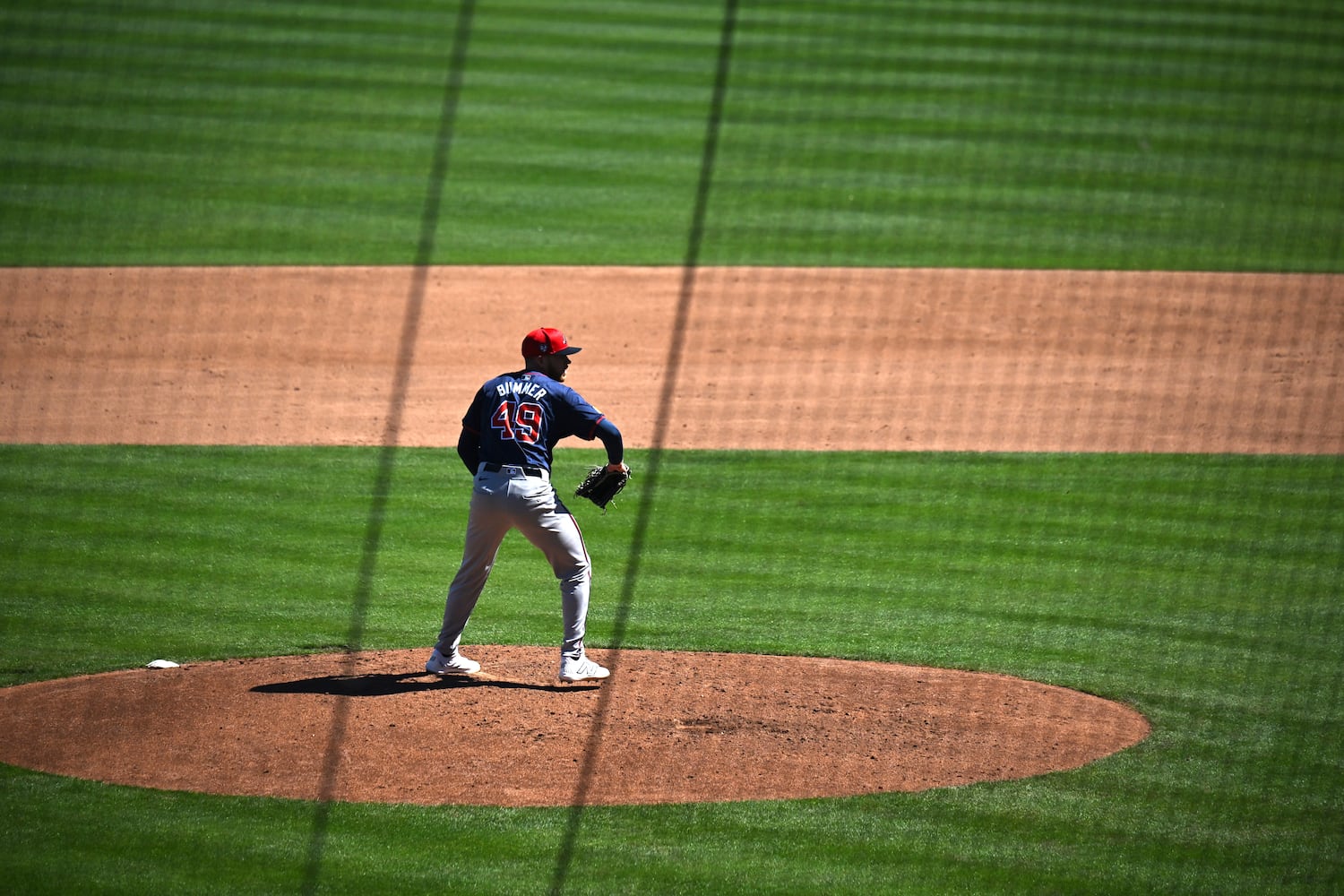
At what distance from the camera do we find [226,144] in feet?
63.8

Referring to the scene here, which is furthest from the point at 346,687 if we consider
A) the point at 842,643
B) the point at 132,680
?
the point at 842,643

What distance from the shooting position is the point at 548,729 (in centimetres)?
662

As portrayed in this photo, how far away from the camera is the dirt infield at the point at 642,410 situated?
639 centimetres

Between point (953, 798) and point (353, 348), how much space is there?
9.53m

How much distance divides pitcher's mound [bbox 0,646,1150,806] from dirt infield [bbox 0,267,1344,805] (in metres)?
0.02

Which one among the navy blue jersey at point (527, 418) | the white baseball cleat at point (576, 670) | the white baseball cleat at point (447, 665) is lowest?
the white baseball cleat at point (447, 665)

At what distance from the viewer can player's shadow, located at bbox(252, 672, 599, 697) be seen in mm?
7074

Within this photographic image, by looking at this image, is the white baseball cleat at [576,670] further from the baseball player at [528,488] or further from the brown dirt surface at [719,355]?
the brown dirt surface at [719,355]

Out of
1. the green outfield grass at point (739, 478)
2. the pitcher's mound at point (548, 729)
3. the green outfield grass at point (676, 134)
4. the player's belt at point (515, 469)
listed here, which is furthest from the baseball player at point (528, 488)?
the green outfield grass at point (676, 134)

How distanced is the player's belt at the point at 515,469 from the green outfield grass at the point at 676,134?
9.74m

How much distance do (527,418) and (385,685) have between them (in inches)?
56.4

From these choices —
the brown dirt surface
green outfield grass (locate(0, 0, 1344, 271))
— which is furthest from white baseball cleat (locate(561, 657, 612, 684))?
green outfield grass (locate(0, 0, 1344, 271))

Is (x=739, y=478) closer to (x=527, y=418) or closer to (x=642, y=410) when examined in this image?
(x=642, y=410)

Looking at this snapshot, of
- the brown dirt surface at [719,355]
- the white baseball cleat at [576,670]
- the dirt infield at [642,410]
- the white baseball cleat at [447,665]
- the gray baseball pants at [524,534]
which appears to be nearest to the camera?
the dirt infield at [642,410]
